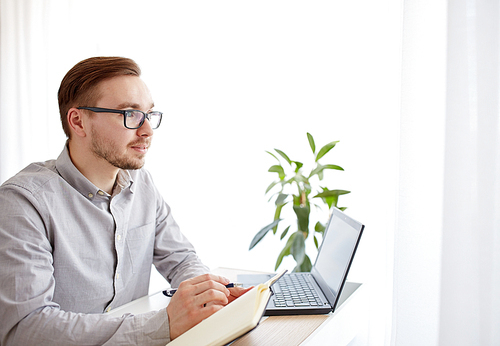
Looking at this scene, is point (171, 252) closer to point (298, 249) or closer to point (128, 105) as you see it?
point (128, 105)

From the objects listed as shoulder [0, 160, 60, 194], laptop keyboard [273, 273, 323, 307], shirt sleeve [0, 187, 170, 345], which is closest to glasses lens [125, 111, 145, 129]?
shoulder [0, 160, 60, 194]

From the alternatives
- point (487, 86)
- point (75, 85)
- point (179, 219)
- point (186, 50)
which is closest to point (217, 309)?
point (75, 85)

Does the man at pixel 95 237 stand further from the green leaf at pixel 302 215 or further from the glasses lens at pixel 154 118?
the green leaf at pixel 302 215

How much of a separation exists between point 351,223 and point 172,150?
1716mm

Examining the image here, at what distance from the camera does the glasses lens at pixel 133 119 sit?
1.25 metres

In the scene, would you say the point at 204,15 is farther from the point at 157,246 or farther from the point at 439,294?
the point at 439,294

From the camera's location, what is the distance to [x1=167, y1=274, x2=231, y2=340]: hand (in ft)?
2.92

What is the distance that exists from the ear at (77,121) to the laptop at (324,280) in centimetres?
71

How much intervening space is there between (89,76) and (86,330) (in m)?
0.75

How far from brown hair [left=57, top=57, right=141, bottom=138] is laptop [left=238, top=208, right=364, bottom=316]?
775mm

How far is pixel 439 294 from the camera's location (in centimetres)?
141

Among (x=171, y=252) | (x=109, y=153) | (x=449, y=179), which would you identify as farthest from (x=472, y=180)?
(x=109, y=153)

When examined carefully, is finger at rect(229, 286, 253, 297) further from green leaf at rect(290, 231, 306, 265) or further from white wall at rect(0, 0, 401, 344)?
white wall at rect(0, 0, 401, 344)

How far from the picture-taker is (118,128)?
1.25m
